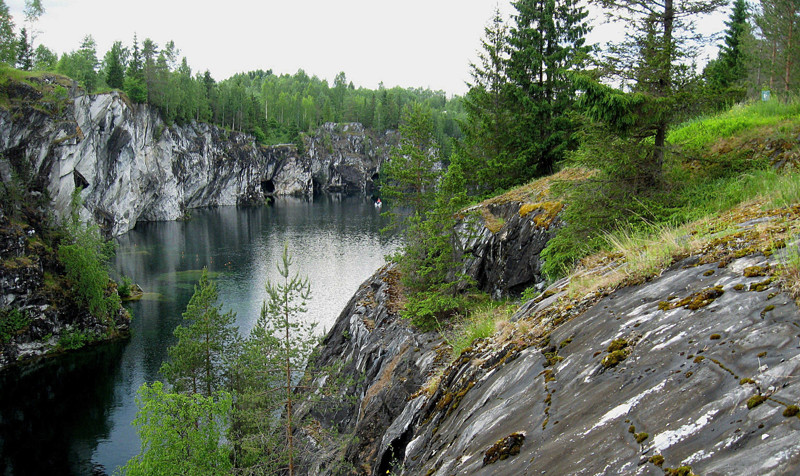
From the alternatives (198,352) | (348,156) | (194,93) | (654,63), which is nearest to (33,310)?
(198,352)

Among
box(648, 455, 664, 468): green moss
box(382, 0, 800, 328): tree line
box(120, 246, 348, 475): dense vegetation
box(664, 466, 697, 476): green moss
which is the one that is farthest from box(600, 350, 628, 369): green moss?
box(120, 246, 348, 475): dense vegetation

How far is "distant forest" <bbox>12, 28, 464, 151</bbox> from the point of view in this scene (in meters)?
80.9

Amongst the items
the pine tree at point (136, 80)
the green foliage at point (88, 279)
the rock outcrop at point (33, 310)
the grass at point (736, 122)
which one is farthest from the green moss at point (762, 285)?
the pine tree at point (136, 80)

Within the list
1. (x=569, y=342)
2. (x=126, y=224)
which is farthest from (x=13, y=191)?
(x=569, y=342)

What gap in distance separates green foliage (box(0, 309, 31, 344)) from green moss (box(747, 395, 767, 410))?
147 feet

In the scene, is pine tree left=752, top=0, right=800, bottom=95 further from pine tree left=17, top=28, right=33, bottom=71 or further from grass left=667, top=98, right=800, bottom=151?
pine tree left=17, top=28, right=33, bottom=71

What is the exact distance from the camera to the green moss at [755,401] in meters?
3.00

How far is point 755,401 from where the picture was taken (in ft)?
9.91

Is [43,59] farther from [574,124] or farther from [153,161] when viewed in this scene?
[574,124]

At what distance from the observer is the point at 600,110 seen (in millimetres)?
10477

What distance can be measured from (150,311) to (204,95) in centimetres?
Result: 7882

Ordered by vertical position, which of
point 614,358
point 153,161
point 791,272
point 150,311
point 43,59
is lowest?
point 150,311

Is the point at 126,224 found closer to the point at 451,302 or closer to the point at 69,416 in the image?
the point at 69,416

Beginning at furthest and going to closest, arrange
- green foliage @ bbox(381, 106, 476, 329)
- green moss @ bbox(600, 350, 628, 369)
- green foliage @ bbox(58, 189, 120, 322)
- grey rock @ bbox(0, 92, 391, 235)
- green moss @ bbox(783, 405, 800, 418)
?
1. grey rock @ bbox(0, 92, 391, 235)
2. green foliage @ bbox(58, 189, 120, 322)
3. green foliage @ bbox(381, 106, 476, 329)
4. green moss @ bbox(600, 350, 628, 369)
5. green moss @ bbox(783, 405, 800, 418)
